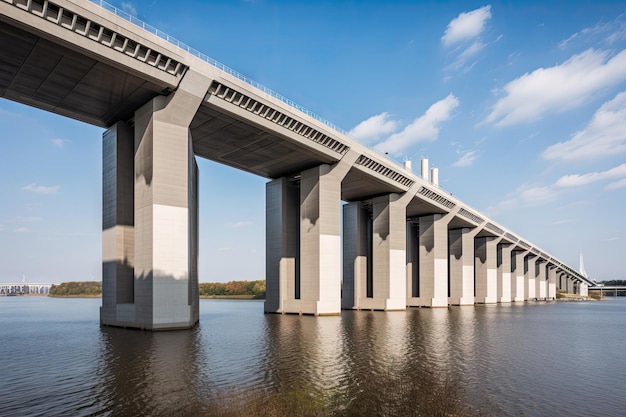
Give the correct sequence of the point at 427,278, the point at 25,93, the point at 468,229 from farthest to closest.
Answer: the point at 468,229, the point at 427,278, the point at 25,93

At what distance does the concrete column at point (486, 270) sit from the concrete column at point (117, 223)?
263ft

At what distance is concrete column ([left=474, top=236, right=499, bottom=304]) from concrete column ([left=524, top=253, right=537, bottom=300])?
26949 mm

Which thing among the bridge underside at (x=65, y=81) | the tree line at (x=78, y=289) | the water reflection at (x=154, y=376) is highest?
the bridge underside at (x=65, y=81)

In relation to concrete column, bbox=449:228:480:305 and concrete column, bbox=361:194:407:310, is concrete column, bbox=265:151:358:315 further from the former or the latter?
concrete column, bbox=449:228:480:305

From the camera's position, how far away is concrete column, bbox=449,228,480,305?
8594cm

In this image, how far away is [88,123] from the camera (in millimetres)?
40375

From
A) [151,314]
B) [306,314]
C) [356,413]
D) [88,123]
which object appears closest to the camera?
[356,413]

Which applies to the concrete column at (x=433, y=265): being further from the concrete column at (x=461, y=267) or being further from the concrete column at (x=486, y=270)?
the concrete column at (x=486, y=270)

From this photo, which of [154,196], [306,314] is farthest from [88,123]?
[306,314]

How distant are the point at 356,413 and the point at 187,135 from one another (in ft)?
93.6

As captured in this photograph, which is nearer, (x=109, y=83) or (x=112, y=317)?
(x=109, y=83)

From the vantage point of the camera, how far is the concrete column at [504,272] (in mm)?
104438

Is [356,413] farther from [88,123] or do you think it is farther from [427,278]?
[427,278]

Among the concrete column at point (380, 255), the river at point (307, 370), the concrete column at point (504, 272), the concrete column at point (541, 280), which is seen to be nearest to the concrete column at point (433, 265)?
the concrete column at point (380, 255)
